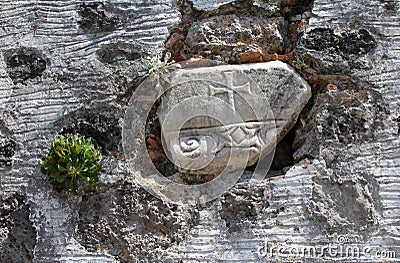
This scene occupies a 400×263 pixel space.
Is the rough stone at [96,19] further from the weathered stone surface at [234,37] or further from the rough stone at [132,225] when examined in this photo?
the rough stone at [132,225]

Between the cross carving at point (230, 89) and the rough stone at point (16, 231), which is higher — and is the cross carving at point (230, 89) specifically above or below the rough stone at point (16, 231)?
above

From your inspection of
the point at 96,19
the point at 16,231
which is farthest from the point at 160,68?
the point at 16,231

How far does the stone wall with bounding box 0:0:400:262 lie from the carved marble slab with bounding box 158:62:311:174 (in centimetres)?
12

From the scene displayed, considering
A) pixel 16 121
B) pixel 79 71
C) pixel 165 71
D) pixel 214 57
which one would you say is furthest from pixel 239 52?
pixel 16 121

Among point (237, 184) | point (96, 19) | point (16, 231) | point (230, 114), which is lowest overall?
point (16, 231)

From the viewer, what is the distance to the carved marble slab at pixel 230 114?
3008 millimetres

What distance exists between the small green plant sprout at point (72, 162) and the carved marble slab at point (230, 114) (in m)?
0.38

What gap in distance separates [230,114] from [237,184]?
348 millimetres

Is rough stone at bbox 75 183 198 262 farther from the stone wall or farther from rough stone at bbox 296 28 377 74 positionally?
rough stone at bbox 296 28 377 74

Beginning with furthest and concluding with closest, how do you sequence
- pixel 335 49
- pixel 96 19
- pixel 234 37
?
pixel 96 19 → pixel 234 37 → pixel 335 49

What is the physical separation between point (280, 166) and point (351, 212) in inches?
17.8

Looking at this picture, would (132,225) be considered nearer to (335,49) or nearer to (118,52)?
(118,52)

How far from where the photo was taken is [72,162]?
302cm

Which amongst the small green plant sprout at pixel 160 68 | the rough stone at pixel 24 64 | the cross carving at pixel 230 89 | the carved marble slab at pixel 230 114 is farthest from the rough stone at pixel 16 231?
the cross carving at pixel 230 89
